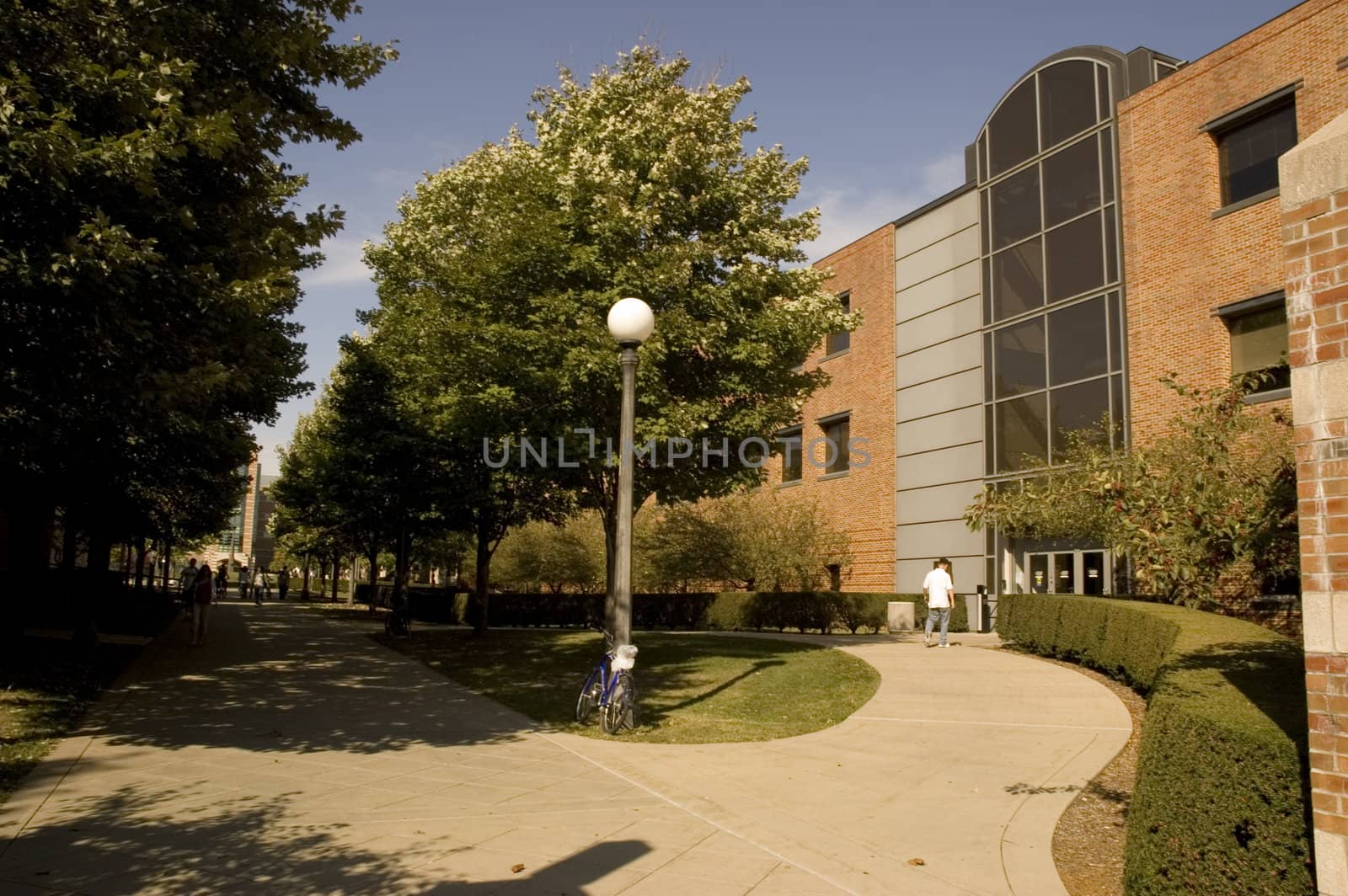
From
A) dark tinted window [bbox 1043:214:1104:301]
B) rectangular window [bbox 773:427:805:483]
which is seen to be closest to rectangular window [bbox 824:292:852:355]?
rectangular window [bbox 773:427:805:483]

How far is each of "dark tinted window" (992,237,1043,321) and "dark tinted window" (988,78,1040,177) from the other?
8.12 feet

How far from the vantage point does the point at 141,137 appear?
277 inches

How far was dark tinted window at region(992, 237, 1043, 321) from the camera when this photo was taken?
2391 cm

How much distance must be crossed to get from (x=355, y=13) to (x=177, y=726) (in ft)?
25.8

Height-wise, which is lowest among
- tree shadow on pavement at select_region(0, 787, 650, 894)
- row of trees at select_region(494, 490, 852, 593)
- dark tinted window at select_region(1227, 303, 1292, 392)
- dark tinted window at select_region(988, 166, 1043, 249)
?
tree shadow on pavement at select_region(0, 787, 650, 894)

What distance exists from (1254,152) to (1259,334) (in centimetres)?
390

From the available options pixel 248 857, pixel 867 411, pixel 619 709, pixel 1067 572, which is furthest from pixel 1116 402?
pixel 248 857

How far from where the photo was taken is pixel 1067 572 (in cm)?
2259

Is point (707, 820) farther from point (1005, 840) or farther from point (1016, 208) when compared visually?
point (1016, 208)

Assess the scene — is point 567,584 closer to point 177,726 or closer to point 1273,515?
point 177,726

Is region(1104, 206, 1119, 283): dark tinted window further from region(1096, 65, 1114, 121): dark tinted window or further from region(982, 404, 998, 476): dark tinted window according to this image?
region(982, 404, 998, 476): dark tinted window

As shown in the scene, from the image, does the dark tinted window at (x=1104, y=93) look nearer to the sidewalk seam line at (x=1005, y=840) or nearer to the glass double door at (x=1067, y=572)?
the glass double door at (x=1067, y=572)

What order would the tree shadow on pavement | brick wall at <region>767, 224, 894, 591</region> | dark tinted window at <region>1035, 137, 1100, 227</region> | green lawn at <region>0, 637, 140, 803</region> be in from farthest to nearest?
brick wall at <region>767, 224, 894, 591</region>
dark tinted window at <region>1035, 137, 1100, 227</region>
green lawn at <region>0, 637, 140, 803</region>
the tree shadow on pavement

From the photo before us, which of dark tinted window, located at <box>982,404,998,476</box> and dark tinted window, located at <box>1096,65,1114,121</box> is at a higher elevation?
dark tinted window, located at <box>1096,65,1114,121</box>
